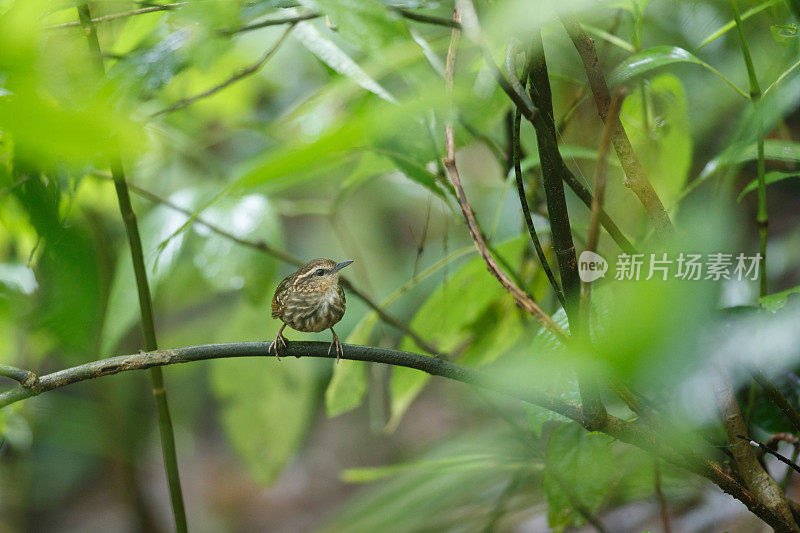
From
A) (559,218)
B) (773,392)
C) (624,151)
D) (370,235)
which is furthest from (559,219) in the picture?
(370,235)

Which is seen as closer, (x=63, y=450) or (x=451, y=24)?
(x=451, y=24)

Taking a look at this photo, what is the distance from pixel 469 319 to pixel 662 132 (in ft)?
1.51

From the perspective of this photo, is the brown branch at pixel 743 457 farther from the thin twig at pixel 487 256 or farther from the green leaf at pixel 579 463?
the thin twig at pixel 487 256

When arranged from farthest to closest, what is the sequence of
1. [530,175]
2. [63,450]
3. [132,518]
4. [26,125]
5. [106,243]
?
[63,450], [132,518], [106,243], [530,175], [26,125]

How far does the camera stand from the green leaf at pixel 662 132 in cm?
102

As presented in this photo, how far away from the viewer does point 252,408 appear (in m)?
1.62

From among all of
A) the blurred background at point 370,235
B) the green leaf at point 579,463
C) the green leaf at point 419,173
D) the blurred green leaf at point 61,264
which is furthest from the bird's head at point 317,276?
the green leaf at point 579,463

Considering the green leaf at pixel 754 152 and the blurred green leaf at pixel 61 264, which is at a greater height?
the blurred green leaf at pixel 61 264

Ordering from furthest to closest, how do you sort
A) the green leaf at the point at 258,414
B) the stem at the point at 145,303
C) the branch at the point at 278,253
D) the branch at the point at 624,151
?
the green leaf at the point at 258,414
the branch at the point at 278,253
the stem at the point at 145,303
the branch at the point at 624,151

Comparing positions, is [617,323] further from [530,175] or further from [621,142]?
[530,175]

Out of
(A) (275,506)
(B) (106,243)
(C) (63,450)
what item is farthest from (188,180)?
(A) (275,506)

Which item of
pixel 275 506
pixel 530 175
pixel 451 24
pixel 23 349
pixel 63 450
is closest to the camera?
pixel 451 24

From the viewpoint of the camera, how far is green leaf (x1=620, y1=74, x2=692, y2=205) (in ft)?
3.36

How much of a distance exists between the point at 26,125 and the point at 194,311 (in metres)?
3.53
